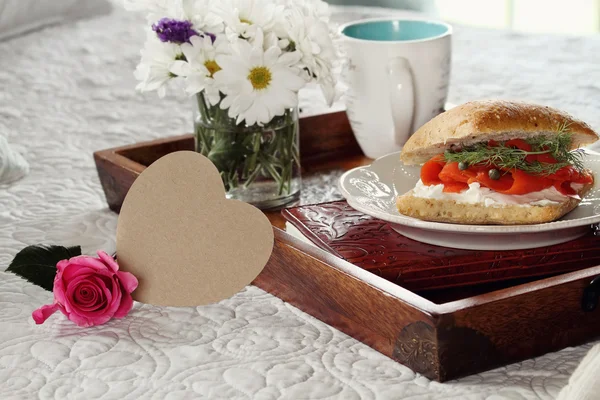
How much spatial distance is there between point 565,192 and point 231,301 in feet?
1.00

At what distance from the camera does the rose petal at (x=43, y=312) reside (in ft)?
2.42

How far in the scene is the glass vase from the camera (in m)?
0.93

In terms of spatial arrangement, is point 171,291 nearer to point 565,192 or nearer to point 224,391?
point 224,391

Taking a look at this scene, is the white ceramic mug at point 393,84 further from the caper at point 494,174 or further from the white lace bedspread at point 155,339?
the caper at point 494,174

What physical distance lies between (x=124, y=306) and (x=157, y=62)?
28cm

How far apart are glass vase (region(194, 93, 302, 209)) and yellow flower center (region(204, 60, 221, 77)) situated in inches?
2.0

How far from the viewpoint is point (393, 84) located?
1025 millimetres

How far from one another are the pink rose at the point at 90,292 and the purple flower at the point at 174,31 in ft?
0.80

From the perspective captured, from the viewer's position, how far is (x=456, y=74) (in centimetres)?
158

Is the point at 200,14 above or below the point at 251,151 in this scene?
above

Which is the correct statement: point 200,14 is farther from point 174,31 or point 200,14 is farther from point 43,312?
point 43,312

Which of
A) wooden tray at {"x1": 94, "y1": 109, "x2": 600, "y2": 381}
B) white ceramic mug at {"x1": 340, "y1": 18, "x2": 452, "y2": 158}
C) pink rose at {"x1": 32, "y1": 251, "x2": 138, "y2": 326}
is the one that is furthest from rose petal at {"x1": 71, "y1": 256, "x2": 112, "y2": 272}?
white ceramic mug at {"x1": 340, "y1": 18, "x2": 452, "y2": 158}

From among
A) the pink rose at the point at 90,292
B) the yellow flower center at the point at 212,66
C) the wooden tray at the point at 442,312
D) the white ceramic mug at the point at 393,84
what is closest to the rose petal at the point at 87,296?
the pink rose at the point at 90,292

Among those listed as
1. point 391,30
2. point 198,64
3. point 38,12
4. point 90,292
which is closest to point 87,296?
point 90,292
